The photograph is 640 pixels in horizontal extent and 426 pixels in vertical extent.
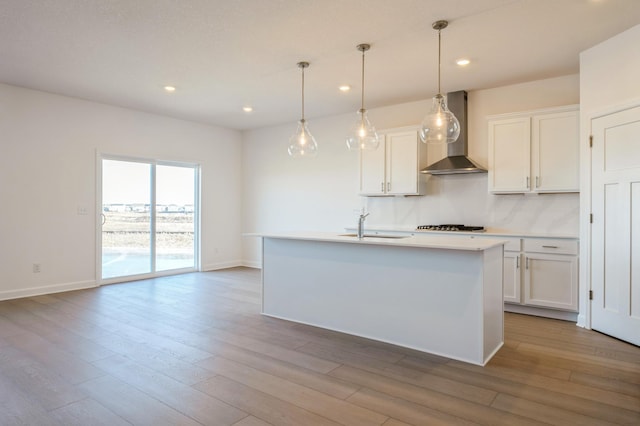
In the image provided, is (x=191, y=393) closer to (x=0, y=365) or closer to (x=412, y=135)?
(x=0, y=365)

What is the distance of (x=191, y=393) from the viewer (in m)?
2.50

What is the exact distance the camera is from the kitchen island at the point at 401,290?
120 inches

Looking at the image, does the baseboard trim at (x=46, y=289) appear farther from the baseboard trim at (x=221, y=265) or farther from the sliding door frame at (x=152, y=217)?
the baseboard trim at (x=221, y=265)

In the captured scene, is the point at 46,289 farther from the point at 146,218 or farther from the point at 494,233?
the point at 494,233

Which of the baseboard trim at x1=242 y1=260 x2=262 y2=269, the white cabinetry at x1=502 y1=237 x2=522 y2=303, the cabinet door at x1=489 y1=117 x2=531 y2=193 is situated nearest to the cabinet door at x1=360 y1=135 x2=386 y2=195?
the cabinet door at x1=489 y1=117 x2=531 y2=193

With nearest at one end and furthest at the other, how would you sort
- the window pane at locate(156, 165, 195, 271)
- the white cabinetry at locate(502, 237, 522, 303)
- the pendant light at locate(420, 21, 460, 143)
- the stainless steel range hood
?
the pendant light at locate(420, 21, 460, 143) → the white cabinetry at locate(502, 237, 522, 303) → the stainless steel range hood → the window pane at locate(156, 165, 195, 271)

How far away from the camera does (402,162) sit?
5.44 meters

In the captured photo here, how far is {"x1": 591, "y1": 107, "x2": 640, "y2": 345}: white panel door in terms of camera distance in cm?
342

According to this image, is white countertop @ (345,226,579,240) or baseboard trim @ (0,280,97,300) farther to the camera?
baseboard trim @ (0,280,97,300)

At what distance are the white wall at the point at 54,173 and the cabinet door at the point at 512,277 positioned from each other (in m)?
5.50

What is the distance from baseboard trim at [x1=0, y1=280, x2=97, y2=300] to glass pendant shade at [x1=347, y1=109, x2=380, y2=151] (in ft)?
14.6

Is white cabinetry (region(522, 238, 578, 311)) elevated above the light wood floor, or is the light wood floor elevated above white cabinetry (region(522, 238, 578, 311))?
white cabinetry (region(522, 238, 578, 311))

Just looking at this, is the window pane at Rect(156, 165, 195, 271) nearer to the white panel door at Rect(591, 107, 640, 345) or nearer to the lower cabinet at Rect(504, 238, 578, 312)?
the lower cabinet at Rect(504, 238, 578, 312)

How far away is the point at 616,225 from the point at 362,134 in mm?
2493
